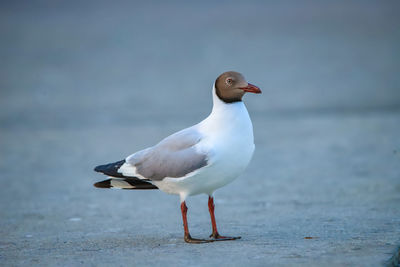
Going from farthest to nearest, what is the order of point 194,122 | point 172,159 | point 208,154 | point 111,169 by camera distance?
point 194,122 < point 111,169 < point 172,159 < point 208,154

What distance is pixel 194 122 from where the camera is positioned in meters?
12.5

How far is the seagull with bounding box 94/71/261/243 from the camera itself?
17.3 ft

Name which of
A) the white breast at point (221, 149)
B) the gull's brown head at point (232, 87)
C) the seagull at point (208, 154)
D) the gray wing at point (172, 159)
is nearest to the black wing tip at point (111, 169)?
the seagull at point (208, 154)

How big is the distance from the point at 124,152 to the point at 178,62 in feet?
31.8

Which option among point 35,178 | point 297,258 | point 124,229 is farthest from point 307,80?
point 297,258

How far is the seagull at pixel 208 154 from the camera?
5273 millimetres

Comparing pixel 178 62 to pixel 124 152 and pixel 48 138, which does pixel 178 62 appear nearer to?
pixel 48 138

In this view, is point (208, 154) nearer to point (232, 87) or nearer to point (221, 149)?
point (221, 149)

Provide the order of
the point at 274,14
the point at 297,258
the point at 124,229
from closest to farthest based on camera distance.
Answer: the point at 297,258, the point at 124,229, the point at 274,14

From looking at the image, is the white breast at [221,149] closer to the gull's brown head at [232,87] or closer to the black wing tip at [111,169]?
the gull's brown head at [232,87]

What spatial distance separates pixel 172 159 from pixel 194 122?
7.11m

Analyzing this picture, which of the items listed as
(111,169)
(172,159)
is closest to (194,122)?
(111,169)

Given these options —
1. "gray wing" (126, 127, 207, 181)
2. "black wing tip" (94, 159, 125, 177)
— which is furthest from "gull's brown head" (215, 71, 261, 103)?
"black wing tip" (94, 159, 125, 177)

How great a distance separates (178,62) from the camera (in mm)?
19953
